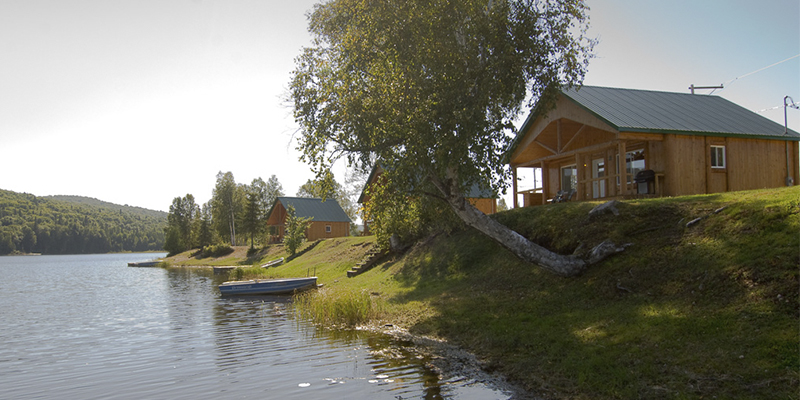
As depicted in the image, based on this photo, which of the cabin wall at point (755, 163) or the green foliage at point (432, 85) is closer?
the green foliage at point (432, 85)

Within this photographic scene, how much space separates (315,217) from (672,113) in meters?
45.9

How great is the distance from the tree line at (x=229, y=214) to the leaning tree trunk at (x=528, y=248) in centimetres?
3979

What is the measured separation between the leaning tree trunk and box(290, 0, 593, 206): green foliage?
1.38ft

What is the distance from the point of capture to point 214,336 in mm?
17078

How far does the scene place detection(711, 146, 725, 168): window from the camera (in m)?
23.3

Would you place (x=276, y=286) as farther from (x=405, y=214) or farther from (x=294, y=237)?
(x=294, y=237)

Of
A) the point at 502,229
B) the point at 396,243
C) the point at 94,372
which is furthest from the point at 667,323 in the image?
the point at 396,243

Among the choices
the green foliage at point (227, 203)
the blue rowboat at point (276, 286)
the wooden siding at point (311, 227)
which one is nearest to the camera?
the blue rowboat at point (276, 286)

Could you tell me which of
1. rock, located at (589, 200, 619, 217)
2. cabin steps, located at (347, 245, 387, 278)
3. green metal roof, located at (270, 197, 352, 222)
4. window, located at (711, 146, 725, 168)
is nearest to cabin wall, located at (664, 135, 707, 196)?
window, located at (711, 146, 725, 168)

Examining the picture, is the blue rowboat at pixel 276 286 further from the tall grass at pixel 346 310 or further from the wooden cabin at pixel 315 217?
the wooden cabin at pixel 315 217

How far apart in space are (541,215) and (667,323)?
428 inches

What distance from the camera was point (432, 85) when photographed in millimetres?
16109

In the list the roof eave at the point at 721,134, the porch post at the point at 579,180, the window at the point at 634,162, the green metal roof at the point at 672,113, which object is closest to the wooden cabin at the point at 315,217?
the porch post at the point at 579,180

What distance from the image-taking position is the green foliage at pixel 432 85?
15.8 m
